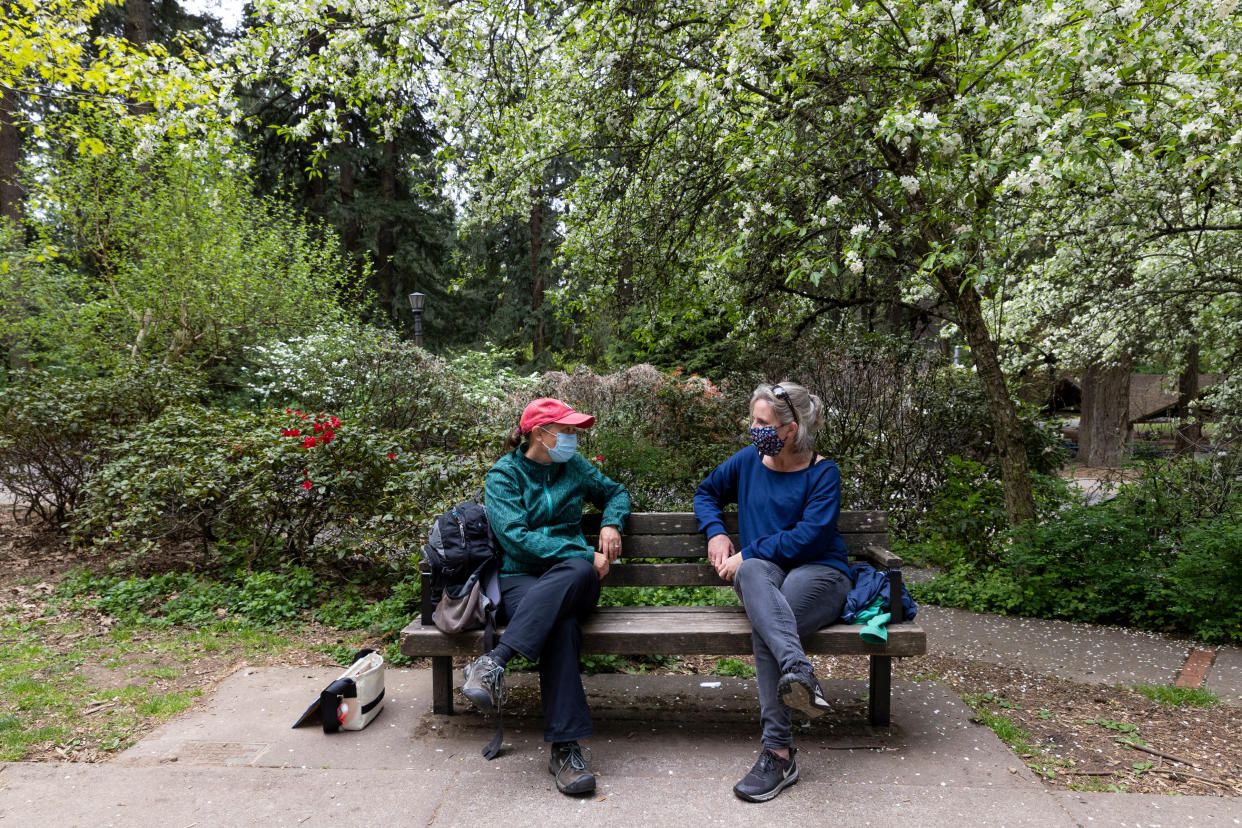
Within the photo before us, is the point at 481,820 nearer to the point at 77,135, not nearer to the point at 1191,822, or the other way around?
the point at 1191,822

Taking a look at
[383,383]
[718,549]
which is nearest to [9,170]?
[383,383]

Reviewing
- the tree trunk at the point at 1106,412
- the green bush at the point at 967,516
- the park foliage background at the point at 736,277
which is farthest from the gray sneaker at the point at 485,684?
the tree trunk at the point at 1106,412

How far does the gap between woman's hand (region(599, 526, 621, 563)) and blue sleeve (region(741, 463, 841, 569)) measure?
26.0 inches

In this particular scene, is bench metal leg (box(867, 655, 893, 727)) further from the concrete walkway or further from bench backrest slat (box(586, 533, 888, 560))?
bench backrest slat (box(586, 533, 888, 560))

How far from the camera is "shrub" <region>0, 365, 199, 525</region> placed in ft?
19.5

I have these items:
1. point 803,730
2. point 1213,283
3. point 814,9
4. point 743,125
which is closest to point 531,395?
point 743,125

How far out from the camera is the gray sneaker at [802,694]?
2.69 meters

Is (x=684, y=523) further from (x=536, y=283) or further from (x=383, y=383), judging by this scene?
(x=536, y=283)

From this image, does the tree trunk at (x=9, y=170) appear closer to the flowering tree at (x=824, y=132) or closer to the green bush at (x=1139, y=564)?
the flowering tree at (x=824, y=132)

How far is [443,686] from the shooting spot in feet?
11.1

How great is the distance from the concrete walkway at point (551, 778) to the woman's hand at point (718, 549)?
69 centimetres

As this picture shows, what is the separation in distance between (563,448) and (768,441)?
912mm

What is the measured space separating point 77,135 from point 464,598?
293 inches

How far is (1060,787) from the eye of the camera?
2.77m
